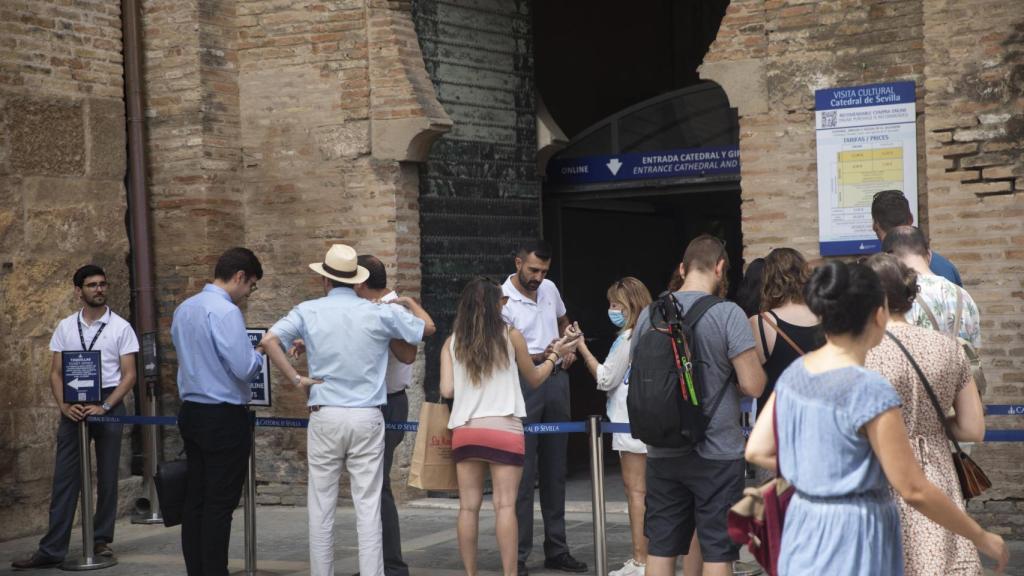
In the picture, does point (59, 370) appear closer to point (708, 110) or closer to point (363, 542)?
point (363, 542)

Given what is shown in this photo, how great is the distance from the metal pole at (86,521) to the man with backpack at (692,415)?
4247 mm

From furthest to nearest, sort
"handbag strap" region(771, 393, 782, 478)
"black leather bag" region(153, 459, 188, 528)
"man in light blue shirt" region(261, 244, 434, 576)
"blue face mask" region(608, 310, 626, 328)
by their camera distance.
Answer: "blue face mask" region(608, 310, 626, 328) → "black leather bag" region(153, 459, 188, 528) → "man in light blue shirt" region(261, 244, 434, 576) → "handbag strap" region(771, 393, 782, 478)

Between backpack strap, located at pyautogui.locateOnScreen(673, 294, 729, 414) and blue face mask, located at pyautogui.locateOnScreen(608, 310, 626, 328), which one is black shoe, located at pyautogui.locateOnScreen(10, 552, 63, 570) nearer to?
blue face mask, located at pyautogui.locateOnScreen(608, 310, 626, 328)

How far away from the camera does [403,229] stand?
10453mm

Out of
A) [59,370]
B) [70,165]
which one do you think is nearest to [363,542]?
[59,370]

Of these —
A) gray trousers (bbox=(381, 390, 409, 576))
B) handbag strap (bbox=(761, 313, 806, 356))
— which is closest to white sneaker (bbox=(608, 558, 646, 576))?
gray trousers (bbox=(381, 390, 409, 576))

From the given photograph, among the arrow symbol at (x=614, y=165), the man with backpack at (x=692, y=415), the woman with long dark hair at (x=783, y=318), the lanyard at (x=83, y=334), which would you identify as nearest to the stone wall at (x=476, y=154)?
the arrow symbol at (x=614, y=165)

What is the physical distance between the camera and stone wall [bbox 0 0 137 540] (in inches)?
392

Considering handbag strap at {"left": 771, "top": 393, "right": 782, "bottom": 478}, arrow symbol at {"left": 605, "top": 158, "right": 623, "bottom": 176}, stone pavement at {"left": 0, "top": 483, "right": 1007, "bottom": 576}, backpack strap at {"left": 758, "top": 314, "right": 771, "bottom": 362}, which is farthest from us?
arrow symbol at {"left": 605, "top": 158, "right": 623, "bottom": 176}

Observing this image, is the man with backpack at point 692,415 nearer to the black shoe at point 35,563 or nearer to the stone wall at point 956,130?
the stone wall at point 956,130

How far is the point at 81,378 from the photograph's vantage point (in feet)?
29.4

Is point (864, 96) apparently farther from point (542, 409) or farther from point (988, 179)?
point (542, 409)

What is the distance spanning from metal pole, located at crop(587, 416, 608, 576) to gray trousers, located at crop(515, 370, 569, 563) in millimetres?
848

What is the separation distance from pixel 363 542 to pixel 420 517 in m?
3.01
